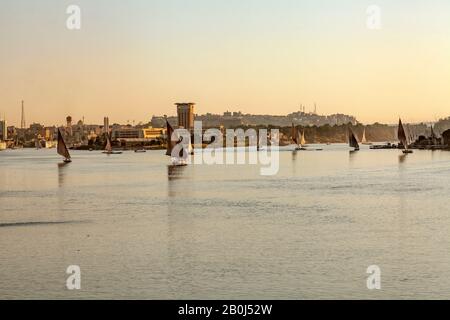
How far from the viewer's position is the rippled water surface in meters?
13.4

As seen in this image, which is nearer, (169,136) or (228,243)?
(228,243)

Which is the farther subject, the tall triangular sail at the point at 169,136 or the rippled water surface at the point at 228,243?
the tall triangular sail at the point at 169,136

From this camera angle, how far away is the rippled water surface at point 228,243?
13367mm

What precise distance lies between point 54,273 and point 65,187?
2403 cm

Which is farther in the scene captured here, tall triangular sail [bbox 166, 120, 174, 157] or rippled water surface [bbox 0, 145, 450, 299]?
tall triangular sail [bbox 166, 120, 174, 157]

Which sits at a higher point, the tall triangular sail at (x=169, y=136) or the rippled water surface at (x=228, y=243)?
the tall triangular sail at (x=169, y=136)

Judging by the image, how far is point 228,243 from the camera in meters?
17.9

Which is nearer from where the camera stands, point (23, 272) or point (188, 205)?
point (23, 272)

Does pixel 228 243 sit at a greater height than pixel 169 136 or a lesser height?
lesser

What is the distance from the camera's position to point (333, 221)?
21938mm

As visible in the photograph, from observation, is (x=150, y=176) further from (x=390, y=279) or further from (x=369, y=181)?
(x=390, y=279)

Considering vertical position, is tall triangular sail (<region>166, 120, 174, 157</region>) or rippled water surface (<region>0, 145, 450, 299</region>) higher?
tall triangular sail (<region>166, 120, 174, 157</region>)

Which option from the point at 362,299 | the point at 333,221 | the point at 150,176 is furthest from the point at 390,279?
the point at 150,176

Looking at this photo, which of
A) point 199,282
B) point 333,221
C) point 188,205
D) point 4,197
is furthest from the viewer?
point 4,197
